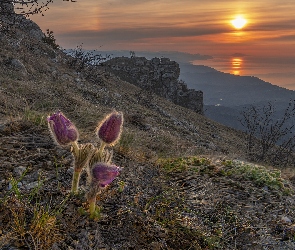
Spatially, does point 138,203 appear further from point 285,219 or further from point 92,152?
point 285,219

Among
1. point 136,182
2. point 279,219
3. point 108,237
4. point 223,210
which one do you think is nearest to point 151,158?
point 136,182

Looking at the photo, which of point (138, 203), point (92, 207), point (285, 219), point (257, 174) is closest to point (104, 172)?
point (92, 207)

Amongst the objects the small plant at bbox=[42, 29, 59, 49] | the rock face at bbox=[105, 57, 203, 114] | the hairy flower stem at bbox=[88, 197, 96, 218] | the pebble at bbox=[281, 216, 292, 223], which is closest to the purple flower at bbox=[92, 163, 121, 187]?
the hairy flower stem at bbox=[88, 197, 96, 218]

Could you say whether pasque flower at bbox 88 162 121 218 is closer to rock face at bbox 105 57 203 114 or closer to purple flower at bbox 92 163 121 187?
purple flower at bbox 92 163 121 187

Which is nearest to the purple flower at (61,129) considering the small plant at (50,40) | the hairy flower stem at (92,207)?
the hairy flower stem at (92,207)

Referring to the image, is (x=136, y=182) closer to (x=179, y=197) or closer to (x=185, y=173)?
(x=179, y=197)

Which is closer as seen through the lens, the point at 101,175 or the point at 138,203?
the point at 101,175
